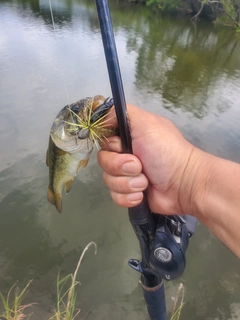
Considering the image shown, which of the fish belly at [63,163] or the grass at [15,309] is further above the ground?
the fish belly at [63,163]

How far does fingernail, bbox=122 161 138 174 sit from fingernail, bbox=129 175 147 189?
7 centimetres

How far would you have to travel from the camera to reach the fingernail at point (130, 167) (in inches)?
56.0

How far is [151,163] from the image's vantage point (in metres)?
1.61

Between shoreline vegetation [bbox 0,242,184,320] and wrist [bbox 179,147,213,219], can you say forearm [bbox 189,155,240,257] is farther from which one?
shoreline vegetation [bbox 0,242,184,320]

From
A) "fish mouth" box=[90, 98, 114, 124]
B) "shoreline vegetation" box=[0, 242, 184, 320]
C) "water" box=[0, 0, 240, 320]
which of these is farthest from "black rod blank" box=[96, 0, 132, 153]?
"water" box=[0, 0, 240, 320]

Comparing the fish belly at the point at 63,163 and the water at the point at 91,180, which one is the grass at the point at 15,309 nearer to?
the water at the point at 91,180

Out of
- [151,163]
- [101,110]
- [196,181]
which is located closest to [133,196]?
[151,163]

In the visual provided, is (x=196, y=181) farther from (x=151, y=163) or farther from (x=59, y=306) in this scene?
(x=59, y=306)

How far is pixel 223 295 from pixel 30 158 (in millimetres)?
3575

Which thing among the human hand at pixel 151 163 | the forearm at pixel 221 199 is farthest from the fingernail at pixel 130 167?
the forearm at pixel 221 199

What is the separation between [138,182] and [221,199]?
431mm

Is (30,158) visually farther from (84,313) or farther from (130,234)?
(84,313)

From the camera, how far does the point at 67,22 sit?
57.7 ft

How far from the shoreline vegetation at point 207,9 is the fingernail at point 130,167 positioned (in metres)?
24.8
